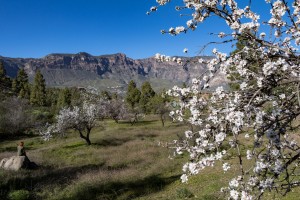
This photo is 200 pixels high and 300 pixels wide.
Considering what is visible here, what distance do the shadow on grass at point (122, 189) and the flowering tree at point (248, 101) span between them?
41.4 feet

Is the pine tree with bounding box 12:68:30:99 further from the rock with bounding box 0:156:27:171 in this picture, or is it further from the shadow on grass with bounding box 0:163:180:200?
the shadow on grass with bounding box 0:163:180:200

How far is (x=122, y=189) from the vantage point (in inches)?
695

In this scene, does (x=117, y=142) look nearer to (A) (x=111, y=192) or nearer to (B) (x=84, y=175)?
(B) (x=84, y=175)

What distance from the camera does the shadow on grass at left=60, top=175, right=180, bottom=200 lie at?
54.4 feet

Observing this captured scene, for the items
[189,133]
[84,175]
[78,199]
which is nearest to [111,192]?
[78,199]

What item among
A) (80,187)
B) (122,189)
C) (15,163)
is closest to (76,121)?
(15,163)

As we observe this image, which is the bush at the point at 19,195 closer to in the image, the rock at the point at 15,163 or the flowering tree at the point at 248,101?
the rock at the point at 15,163

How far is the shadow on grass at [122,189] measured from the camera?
653 inches

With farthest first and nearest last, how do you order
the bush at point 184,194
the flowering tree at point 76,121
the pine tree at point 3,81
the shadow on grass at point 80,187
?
the pine tree at point 3,81 → the flowering tree at point 76,121 → the shadow on grass at point 80,187 → the bush at point 184,194

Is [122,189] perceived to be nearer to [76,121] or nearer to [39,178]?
[39,178]

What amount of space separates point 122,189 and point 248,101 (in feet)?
48.2

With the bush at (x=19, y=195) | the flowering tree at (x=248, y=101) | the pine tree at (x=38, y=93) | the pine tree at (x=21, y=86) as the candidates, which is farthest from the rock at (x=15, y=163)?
the pine tree at (x=21, y=86)

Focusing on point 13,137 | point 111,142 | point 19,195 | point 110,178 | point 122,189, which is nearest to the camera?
point 19,195

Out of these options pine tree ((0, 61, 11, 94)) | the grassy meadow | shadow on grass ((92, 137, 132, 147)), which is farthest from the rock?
pine tree ((0, 61, 11, 94))
